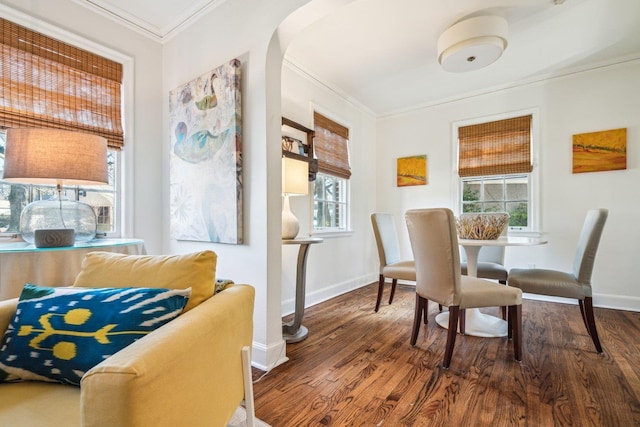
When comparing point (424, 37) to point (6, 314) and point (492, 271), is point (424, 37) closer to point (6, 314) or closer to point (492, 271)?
point (492, 271)

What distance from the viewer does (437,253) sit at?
191 centimetres

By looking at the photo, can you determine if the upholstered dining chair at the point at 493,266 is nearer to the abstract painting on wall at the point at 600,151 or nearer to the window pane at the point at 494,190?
the window pane at the point at 494,190

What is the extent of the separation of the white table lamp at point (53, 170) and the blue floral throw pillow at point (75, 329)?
72 cm

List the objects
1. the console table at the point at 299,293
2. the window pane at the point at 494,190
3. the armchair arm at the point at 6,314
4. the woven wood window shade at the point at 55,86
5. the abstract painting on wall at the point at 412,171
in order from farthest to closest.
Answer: the abstract painting on wall at the point at 412,171, the window pane at the point at 494,190, the console table at the point at 299,293, the woven wood window shade at the point at 55,86, the armchair arm at the point at 6,314

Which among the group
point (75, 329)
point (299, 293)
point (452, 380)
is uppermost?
point (75, 329)

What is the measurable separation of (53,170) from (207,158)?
849mm

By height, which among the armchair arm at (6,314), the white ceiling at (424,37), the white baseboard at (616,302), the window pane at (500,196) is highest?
the white ceiling at (424,37)

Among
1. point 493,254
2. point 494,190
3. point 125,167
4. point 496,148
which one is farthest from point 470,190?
point 125,167

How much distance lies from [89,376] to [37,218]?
1.35 m

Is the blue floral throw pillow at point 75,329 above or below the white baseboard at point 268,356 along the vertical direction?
above

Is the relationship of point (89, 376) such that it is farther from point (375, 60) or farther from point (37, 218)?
point (375, 60)

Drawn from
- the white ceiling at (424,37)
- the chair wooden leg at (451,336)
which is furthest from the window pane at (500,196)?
the chair wooden leg at (451,336)

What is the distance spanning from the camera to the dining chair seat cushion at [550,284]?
78.5 inches

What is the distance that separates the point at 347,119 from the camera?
152 inches
